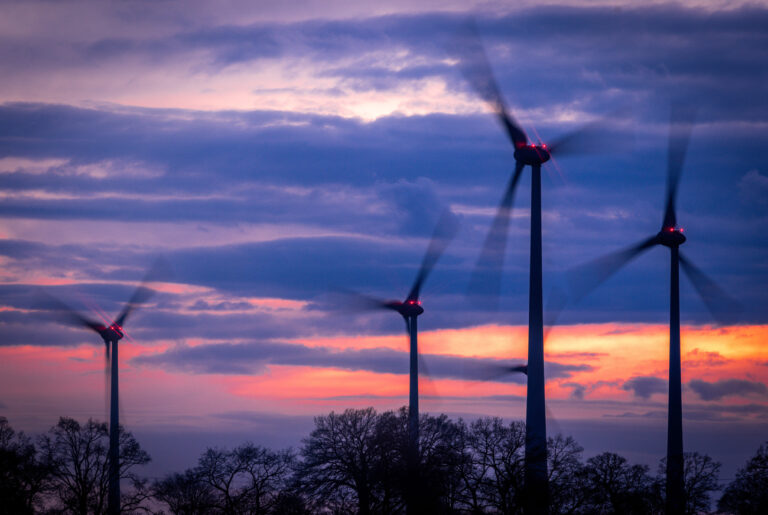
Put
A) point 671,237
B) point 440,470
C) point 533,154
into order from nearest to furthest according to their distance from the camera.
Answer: point 533,154
point 440,470
point 671,237

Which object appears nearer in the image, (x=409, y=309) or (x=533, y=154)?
(x=533, y=154)

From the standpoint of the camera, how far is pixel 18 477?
94.4 metres

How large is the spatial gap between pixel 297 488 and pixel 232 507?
6.13m

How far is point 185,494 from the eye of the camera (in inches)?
4355

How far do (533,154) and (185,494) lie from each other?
176 feet

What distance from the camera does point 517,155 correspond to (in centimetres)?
8100

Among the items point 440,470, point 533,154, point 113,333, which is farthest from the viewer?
point 113,333

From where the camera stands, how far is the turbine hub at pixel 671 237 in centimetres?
10425

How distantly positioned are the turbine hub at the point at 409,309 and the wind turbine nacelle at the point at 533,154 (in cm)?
3853

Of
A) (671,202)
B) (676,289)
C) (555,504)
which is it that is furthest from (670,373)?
(555,504)

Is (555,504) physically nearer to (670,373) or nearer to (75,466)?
(670,373)

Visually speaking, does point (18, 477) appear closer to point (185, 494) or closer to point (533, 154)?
point (185, 494)

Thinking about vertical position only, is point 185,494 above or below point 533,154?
below

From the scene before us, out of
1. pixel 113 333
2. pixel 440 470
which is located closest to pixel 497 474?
pixel 440 470
